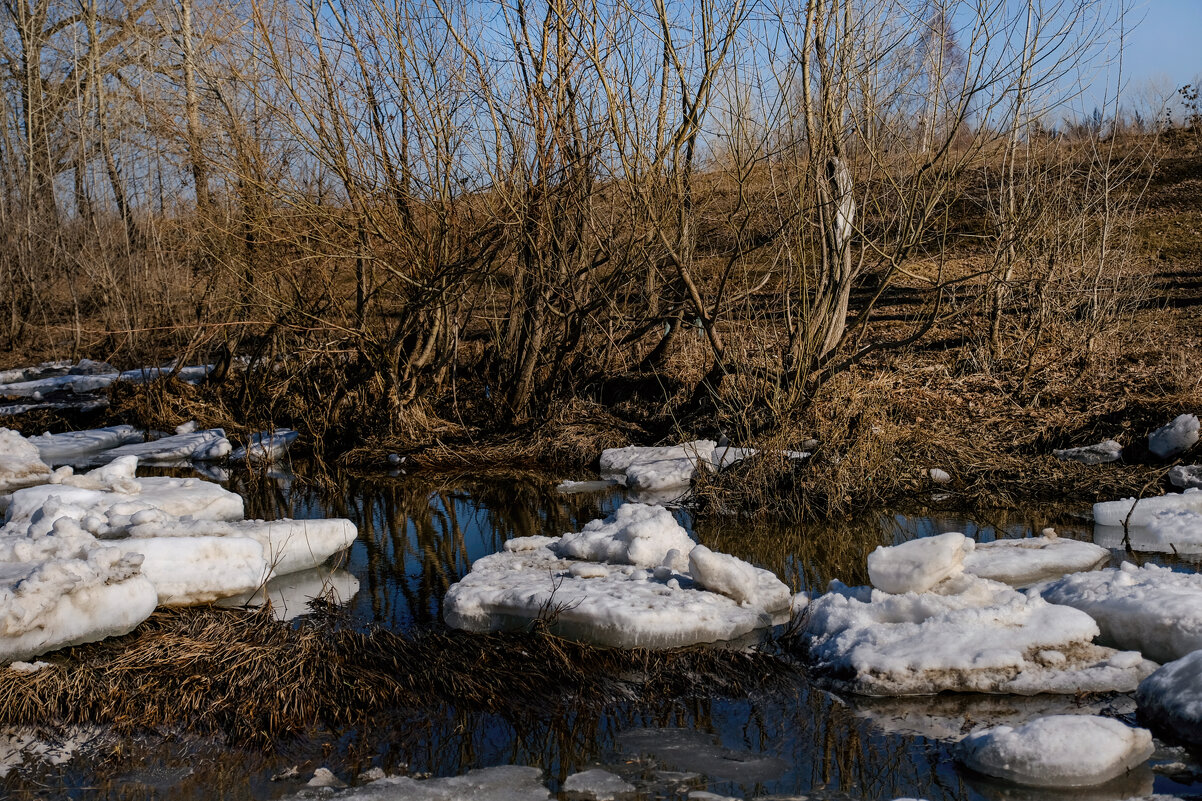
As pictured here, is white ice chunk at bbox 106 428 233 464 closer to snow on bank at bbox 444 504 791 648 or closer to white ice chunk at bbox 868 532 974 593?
snow on bank at bbox 444 504 791 648

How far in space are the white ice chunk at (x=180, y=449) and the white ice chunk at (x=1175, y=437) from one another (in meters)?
9.00

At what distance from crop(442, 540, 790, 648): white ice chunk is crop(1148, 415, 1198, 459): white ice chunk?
177 inches

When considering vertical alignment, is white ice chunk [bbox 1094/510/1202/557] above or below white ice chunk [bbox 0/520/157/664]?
below

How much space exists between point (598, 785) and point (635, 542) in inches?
97.2

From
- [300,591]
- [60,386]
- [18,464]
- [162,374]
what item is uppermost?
[162,374]

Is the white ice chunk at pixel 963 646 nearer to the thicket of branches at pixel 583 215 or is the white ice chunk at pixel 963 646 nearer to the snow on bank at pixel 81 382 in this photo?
the thicket of branches at pixel 583 215

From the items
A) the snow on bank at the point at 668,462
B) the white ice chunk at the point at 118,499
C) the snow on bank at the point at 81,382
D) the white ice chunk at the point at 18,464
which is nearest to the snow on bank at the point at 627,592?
the snow on bank at the point at 668,462

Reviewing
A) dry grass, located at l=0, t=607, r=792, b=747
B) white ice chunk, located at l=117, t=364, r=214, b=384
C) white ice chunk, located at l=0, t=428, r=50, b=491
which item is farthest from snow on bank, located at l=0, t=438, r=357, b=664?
white ice chunk, located at l=117, t=364, r=214, b=384

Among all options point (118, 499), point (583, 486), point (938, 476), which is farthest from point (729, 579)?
point (118, 499)

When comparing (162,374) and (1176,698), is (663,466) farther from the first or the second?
(162,374)

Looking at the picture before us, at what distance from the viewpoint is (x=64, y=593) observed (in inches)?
201

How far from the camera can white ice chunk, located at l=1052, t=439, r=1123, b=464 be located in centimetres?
892

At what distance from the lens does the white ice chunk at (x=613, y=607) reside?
522 centimetres

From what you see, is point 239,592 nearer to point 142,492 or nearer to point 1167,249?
point 142,492
